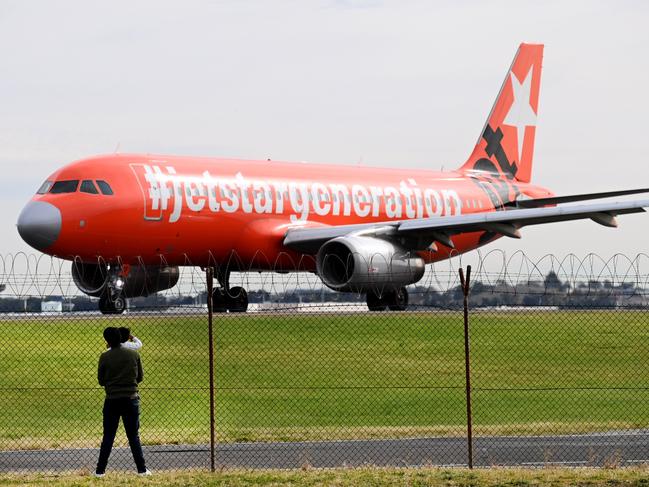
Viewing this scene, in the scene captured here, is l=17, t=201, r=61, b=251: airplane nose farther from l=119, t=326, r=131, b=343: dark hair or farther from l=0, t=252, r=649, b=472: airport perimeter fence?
l=119, t=326, r=131, b=343: dark hair

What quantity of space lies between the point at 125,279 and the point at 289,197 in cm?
499

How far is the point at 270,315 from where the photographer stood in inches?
1251

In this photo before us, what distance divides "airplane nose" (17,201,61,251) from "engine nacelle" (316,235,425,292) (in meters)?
6.64

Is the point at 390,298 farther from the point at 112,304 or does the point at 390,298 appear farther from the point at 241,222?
the point at 112,304

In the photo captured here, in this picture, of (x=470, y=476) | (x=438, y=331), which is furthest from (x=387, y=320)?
(x=470, y=476)

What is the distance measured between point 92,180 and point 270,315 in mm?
5542

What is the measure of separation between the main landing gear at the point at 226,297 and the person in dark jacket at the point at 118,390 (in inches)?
850

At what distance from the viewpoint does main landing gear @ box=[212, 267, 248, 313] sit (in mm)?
36906

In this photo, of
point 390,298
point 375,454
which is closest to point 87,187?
point 390,298

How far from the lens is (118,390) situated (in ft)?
49.2

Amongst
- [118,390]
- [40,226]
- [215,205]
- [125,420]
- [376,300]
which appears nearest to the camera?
[118,390]

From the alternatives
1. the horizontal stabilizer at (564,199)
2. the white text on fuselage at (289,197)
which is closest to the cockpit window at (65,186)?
the white text on fuselage at (289,197)

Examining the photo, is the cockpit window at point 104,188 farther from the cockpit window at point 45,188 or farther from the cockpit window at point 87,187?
the cockpit window at point 45,188

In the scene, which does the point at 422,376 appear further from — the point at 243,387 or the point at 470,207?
the point at 470,207
